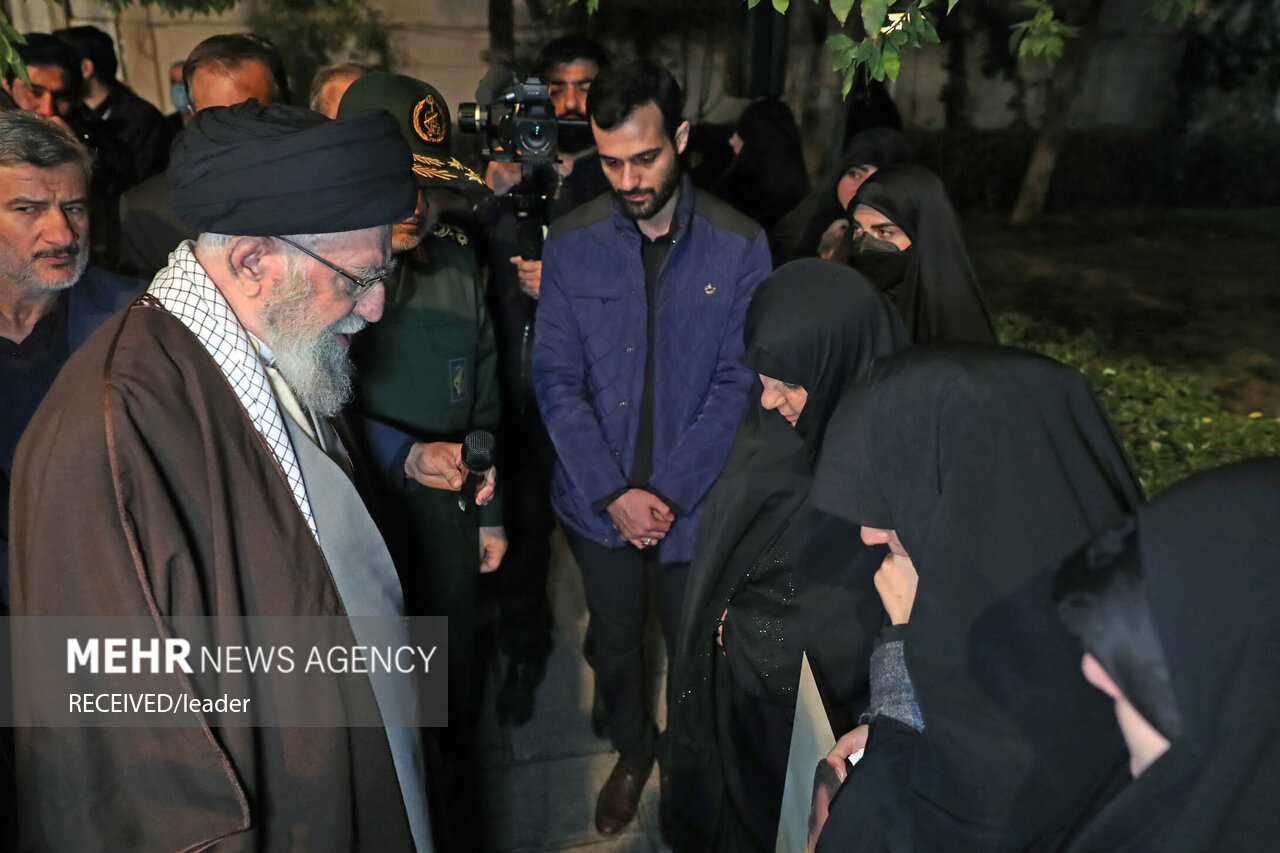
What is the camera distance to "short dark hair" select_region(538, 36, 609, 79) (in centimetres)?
446

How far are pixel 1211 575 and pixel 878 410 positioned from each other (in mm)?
764

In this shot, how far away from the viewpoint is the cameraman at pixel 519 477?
3914 mm

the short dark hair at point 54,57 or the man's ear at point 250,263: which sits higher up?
the short dark hair at point 54,57

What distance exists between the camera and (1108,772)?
4.76 feet

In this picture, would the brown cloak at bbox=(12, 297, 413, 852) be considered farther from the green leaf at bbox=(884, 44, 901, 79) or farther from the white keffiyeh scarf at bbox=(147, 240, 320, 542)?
the green leaf at bbox=(884, 44, 901, 79)

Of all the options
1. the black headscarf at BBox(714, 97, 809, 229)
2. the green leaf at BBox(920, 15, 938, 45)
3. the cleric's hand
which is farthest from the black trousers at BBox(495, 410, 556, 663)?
the black headscarf at BBox(714, 97, 809, 229)

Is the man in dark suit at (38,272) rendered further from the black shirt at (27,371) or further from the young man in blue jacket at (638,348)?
the young man in blue jacket at (638,348)

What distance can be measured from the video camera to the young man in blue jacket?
237mm

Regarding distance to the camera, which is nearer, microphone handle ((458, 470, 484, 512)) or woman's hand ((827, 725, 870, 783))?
woman's hand ((827, 725, 870, 783))

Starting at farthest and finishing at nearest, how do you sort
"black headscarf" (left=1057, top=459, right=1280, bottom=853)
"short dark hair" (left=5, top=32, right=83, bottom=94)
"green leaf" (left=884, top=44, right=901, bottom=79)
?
"short dark hair" (left=5, top=32, right=83, bottom=94) → "green leaf" (left=884, top=44, right=901, bottom=79) → "black headscarf" (left=1057, top=459, right=1280, bottom=853)

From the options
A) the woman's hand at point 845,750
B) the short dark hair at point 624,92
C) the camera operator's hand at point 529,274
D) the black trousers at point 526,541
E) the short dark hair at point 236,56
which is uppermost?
the short dark hair at point 236,56

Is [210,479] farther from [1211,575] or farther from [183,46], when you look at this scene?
[183,46]

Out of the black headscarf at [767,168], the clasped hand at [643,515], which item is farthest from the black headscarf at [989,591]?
the black headscarf at [767,168]

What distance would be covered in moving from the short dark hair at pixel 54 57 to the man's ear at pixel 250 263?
163 inches
